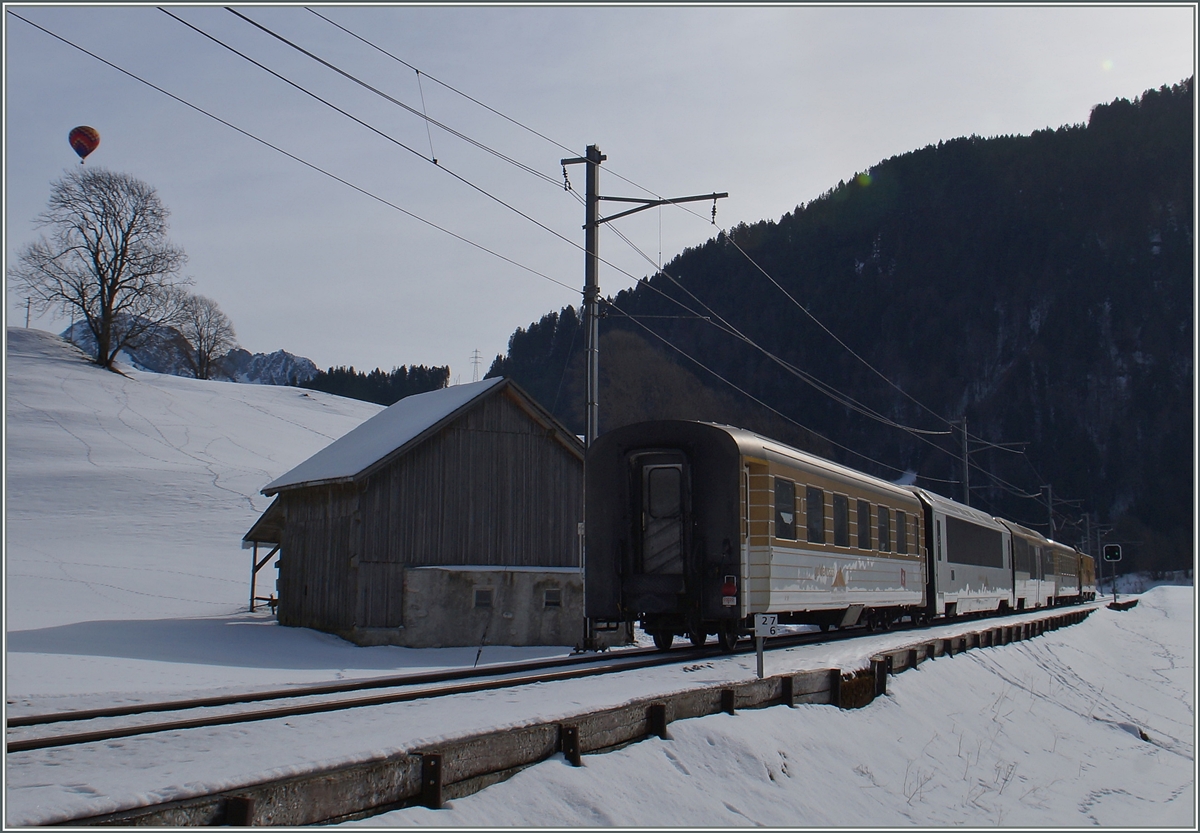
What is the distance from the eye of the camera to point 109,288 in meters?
70.8

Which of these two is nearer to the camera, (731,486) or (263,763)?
(263,763)

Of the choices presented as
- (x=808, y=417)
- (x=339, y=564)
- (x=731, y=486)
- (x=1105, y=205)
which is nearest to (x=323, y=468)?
(x=339, y=564)

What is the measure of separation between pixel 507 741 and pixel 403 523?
1508cm

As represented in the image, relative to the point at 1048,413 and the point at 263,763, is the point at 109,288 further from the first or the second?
the point at 1048,413

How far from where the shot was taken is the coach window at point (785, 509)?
1552 centimetres

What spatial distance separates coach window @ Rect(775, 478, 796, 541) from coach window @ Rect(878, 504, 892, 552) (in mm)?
4707

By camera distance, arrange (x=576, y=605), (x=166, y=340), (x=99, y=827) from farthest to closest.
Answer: (x=166, y=340) → (x=576, y=605) → (x=99, y=827)

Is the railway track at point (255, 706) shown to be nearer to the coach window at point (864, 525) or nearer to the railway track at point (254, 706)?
the railway track at point (254, 706)

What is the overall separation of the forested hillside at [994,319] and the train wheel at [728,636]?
105813 mm

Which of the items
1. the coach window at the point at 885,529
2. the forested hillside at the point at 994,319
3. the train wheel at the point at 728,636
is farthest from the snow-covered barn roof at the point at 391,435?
the forested hillside at the point at 994,319

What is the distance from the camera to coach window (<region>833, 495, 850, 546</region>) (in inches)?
698

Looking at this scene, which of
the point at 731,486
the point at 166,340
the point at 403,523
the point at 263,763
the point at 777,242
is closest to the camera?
the point at 263,763

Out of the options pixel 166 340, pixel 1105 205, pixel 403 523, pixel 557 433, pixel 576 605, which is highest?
pixel 1105 205

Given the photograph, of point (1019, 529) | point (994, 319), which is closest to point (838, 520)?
point (1019, 529)
